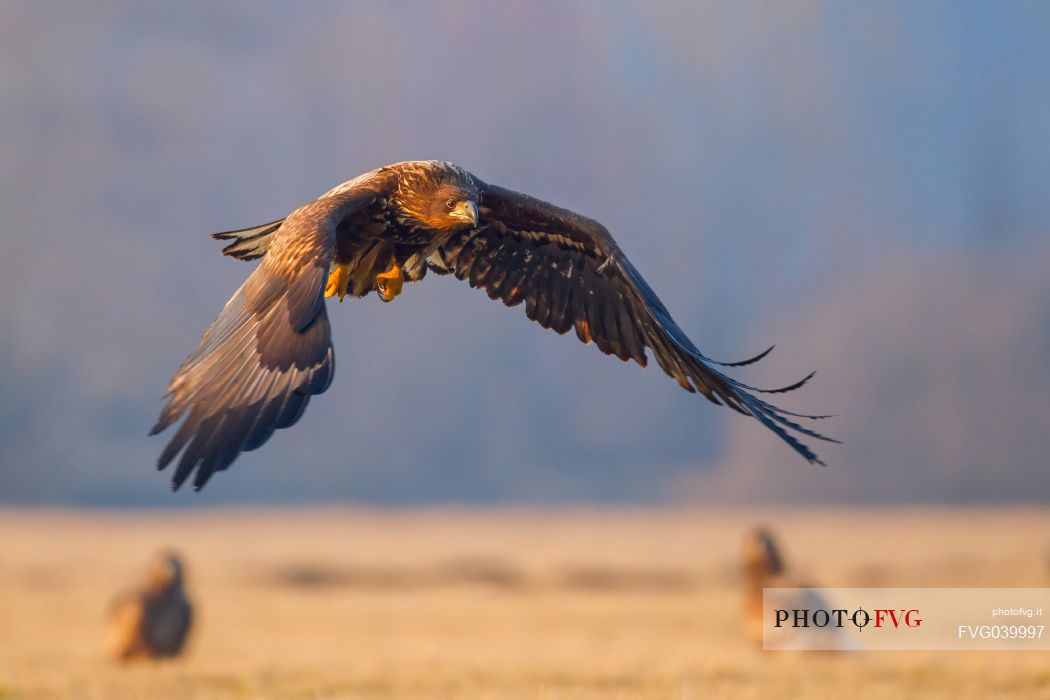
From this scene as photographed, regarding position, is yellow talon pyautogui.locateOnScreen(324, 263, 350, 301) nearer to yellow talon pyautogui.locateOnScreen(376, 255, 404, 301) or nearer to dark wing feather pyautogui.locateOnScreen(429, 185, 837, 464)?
yellow talon pyautogui.locateOnScreen(376, 255, 404, 301)

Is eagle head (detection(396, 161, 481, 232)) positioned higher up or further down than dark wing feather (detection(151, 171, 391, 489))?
higher up

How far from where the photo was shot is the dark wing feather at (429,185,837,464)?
862cm

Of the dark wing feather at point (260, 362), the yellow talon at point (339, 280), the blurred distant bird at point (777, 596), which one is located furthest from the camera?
the blurred distant bird at point (777, 596)

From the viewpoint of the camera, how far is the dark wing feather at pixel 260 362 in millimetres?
6070

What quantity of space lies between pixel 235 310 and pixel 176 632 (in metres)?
6.44

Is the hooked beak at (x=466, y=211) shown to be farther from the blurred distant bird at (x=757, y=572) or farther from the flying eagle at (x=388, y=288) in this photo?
the blurred distant bird at (x=757, y=572)

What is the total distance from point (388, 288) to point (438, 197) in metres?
0.72

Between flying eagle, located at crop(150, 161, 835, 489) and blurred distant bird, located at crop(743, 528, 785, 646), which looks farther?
blurred distant bird, located at crop(743, 528, 785, 646)

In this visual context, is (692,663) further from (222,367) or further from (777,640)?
(222,367)

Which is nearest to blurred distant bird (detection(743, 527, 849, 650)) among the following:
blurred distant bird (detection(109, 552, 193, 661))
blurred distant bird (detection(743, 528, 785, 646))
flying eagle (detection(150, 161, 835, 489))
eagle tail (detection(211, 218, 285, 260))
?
blurred distant bird (detection(743, 528, 785, 646))

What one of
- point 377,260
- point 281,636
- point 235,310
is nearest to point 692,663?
point 377,260

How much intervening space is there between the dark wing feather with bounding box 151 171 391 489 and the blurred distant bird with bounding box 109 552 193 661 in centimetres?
623
